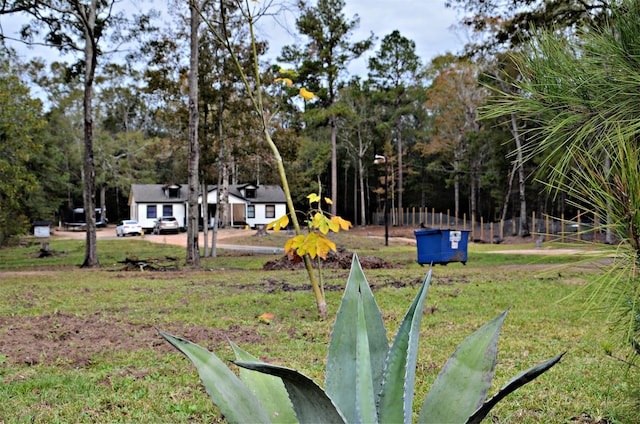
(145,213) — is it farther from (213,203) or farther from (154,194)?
(213,203)

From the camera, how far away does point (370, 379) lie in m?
1.25

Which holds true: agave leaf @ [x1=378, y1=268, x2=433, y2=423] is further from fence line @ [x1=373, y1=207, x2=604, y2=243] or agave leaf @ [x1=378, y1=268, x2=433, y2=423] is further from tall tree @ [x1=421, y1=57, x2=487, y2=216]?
tall tree @ [x1=421, y1=57, x2=487, y2=216]

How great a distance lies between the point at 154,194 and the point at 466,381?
1690 inches

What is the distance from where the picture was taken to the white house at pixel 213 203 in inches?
1619

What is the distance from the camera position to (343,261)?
46.8ft

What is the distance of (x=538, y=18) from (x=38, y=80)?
35888mm

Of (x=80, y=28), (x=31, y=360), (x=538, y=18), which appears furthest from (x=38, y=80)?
(x=31, y=360)

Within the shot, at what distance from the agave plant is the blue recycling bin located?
11.8 meters

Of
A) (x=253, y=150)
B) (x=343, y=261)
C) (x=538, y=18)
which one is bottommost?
(x=343, y=261)

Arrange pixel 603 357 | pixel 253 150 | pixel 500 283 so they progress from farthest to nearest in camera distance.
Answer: pixel 253 150 → pixel 500 283 → pixel 603 357

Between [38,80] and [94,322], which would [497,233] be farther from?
[38,80]

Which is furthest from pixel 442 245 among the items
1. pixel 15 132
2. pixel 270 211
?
pixel 270 211

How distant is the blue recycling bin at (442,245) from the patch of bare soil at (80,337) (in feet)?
28.3

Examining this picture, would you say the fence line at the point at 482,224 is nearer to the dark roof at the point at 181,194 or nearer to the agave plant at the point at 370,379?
the dark roof at the point at 181,194
